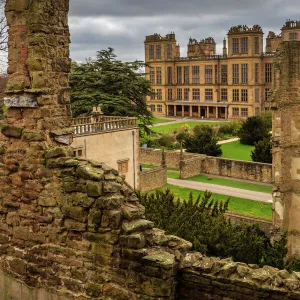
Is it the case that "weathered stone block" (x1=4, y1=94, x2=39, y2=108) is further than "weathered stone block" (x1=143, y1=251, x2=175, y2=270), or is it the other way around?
"weathered stone block" (x1=4, y1=94, x2=39, y2=108)

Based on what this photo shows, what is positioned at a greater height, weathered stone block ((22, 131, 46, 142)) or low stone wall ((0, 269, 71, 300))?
weathered stone block ((22, 131, 46, 142))

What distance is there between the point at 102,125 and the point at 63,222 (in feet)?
57.5

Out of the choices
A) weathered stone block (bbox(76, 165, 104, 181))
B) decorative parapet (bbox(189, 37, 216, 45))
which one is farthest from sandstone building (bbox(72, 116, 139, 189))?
decorative parapet (bbox(189, 37, 216, 45))

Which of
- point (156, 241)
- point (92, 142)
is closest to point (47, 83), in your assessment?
point (156, 241)

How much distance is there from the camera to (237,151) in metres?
39.5

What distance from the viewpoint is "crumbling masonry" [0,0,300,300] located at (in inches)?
233

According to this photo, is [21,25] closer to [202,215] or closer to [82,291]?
[82,291]

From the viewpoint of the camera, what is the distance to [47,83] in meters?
7.11

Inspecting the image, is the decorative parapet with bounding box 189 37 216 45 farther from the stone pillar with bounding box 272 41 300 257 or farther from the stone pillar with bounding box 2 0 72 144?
the stone pillar with bounding box 2 0 72 144

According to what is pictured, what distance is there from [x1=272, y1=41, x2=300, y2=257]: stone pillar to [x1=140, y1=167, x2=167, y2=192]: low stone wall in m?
12.3

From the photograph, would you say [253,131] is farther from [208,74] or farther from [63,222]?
[63,222]

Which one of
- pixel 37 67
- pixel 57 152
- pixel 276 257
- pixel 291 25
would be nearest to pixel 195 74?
pixel 291 25

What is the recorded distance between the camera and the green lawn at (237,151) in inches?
1470

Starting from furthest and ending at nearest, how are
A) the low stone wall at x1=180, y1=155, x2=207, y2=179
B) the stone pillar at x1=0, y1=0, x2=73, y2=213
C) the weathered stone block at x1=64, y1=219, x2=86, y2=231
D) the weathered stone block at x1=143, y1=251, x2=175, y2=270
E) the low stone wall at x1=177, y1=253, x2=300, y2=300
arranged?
the low stone wall at x1=180, y1=155, x2=207, y2=179 < the stone pillar at x1=0, y1=0, x2=73, y2=213 < the weathered stone block at x1=64, y1=219, x2=86, y2=231 < the weathered stone block at x1=143, y1=251, x2=175, y2=270 < the low stone wall at x1=177, y1=253, x2=300, y2=300
